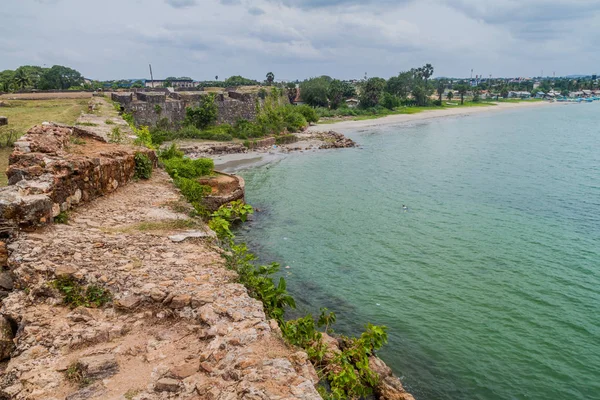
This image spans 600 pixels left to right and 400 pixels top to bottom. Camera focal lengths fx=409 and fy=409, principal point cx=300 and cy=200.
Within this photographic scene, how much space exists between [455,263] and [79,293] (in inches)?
542

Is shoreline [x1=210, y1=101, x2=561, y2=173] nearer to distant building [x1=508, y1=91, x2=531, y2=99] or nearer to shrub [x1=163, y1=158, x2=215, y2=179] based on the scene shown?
shrub [x1=163, y1=158, x2=215, y2=179]

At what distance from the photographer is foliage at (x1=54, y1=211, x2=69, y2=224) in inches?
290

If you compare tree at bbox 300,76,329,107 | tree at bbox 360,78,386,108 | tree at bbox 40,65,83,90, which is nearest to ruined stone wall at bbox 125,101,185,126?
tree at bbox 40,65,83,90

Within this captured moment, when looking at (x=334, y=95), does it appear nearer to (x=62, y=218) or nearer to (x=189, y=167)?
(x=189, y=167)

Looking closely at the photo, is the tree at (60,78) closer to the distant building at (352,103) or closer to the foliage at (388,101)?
the distant building at (352,103)

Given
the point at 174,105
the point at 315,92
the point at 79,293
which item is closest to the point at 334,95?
the point at 315,92

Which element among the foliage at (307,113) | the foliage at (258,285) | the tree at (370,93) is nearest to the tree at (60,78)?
the foliage at (307,113)

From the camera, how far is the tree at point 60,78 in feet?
224

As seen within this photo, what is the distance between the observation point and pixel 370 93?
86812 mm

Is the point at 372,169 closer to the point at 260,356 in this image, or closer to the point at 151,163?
the point at 151,163

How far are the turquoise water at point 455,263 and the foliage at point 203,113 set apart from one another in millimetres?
12261

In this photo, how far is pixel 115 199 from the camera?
9555mm

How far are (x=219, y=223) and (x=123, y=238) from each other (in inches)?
81.3

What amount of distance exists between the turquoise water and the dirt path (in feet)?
19.0
